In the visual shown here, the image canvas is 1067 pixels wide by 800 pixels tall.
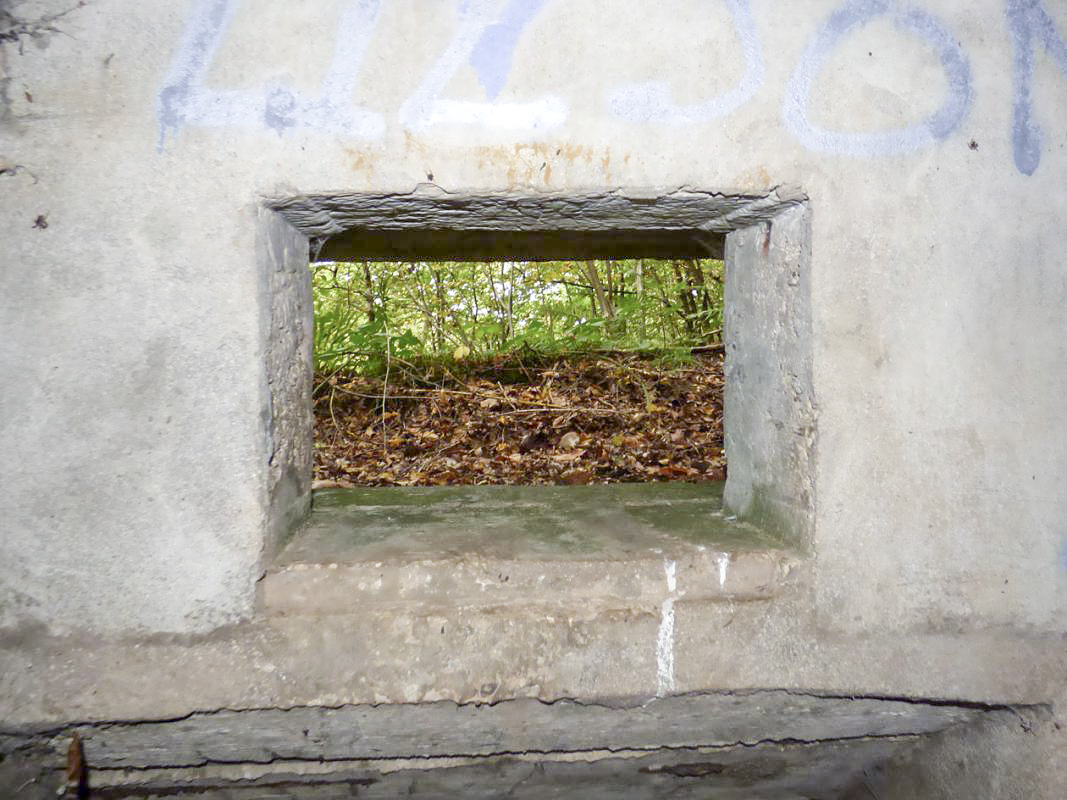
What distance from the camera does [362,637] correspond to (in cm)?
147

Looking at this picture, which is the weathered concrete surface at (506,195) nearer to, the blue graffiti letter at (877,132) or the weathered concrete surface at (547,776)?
the blue graffiti letter at (877,132)

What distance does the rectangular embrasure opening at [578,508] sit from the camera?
148 cm

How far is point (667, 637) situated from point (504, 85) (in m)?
1.27

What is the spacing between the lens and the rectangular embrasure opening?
148 cm

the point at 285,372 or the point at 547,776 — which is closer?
the point at 285,372

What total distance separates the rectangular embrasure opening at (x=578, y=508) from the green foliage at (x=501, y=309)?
9.60 ft

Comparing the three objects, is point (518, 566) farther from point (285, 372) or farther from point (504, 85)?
point (504, 85)

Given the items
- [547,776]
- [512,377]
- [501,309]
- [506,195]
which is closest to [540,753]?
[547,776]

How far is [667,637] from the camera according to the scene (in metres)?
1.52

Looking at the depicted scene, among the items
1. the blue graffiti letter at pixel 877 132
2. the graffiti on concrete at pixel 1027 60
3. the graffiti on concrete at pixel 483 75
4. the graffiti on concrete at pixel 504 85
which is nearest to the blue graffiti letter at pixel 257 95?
the graffiti on concrete at pixel 504 85

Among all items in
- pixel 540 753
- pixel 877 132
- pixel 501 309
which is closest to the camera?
pixel 877 132

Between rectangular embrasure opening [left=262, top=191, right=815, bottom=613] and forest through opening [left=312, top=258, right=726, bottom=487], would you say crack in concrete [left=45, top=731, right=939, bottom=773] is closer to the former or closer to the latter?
rectangular embrasure opening [left=262, top=191, right=815, bottom=613]

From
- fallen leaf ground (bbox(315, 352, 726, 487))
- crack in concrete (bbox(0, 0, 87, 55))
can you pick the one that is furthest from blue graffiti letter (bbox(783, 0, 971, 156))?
fallen leaf ground (bbox(315, 352, 726, 487))

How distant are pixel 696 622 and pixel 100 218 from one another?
1.55 m
